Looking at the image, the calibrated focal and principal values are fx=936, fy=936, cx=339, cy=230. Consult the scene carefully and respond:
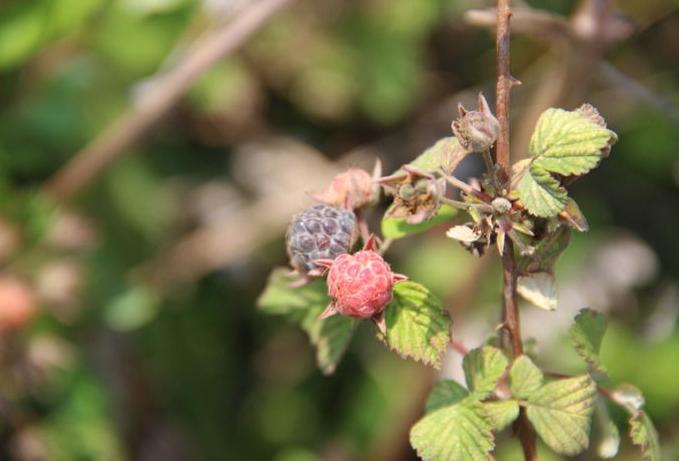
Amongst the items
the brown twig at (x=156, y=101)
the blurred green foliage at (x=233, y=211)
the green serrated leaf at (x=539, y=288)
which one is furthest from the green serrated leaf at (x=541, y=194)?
the brown twig at (x=156, y=101)

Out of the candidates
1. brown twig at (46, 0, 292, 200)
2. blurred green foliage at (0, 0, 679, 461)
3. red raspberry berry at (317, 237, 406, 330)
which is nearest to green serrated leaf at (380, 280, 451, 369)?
red raspberry berry at (317, 237, 406, 330)

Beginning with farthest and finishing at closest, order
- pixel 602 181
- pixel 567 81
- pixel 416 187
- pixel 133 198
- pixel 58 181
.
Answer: pixel 602 181
pixel 133 198
pixel 58 181
pixel 567 81
pixel 416 187

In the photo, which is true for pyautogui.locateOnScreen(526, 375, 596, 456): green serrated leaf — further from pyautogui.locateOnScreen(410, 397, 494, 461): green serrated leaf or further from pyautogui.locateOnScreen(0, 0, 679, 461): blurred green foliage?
pyautogui.locateOnScreen(0, 0, 679, 461): blurred green foliage

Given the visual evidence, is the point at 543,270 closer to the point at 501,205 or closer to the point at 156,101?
the point at 501,205

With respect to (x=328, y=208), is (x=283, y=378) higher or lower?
lower

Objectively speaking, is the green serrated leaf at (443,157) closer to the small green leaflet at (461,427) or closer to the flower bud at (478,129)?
the flower bud at (478,129)

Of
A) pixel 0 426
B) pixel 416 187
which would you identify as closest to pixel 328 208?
pixel 416 187

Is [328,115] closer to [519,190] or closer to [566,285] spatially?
[566,285]
